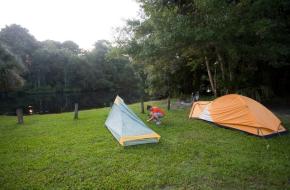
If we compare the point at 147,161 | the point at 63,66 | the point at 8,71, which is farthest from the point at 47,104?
the point at 147,161

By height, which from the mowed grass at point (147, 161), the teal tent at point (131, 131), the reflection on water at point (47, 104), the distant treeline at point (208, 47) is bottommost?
the mowed grass at point (147, 161)

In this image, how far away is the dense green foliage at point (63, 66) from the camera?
41656 millimetres

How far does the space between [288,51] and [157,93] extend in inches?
548

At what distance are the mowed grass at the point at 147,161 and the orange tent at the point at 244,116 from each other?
35 cm

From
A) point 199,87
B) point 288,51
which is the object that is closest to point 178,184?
point 288,51

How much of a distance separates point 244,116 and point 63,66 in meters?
45.0

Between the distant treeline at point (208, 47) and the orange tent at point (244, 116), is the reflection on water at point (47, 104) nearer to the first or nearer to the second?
the distant treeline at point (208, 47)

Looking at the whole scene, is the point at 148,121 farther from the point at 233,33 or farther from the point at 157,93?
the point at 157,93

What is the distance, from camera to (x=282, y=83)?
58.9 ft

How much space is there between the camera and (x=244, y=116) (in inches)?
358

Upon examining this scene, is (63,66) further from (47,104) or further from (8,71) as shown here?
(8,71)

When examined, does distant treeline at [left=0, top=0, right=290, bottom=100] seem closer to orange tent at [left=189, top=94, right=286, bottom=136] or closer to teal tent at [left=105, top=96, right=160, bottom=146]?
orange tent at [left=189, top=94, right=286, bottom=136]

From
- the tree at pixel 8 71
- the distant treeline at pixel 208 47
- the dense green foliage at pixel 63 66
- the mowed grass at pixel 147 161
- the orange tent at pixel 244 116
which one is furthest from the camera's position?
the dense green foliage at pixel 63 66

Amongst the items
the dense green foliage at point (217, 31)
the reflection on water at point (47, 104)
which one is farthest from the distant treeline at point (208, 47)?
the reflection on water at point (47, 104)
